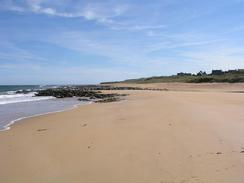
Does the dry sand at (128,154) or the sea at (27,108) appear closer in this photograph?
the dry sand at (128,154)

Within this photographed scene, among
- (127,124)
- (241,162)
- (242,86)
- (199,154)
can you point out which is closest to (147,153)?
(199,154)

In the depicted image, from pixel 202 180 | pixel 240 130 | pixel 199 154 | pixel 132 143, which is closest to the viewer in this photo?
pixel 202 180

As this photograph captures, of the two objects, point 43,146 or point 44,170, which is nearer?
point 44,170

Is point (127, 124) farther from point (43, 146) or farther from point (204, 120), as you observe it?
point (43, 146)

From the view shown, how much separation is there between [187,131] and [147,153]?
3.03 meters

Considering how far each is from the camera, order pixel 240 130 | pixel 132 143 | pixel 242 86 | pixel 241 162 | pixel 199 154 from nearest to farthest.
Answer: pixel 241 162 → pixel 199 154 → pixel 132 143 → pixel 240 130 → pixel 242 86

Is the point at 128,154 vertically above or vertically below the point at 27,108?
above

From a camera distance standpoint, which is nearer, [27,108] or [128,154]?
[128,154]

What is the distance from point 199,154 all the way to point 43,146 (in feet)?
13.2

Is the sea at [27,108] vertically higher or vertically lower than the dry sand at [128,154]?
lower

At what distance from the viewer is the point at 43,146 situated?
956 cm

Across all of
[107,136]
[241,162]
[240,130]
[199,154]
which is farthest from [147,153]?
[240,130]

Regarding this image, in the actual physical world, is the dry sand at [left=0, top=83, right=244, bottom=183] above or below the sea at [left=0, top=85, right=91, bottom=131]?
above

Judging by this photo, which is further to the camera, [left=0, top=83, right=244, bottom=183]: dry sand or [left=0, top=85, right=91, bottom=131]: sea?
[left=0, top=85, right=91, bottom=131]: sea
